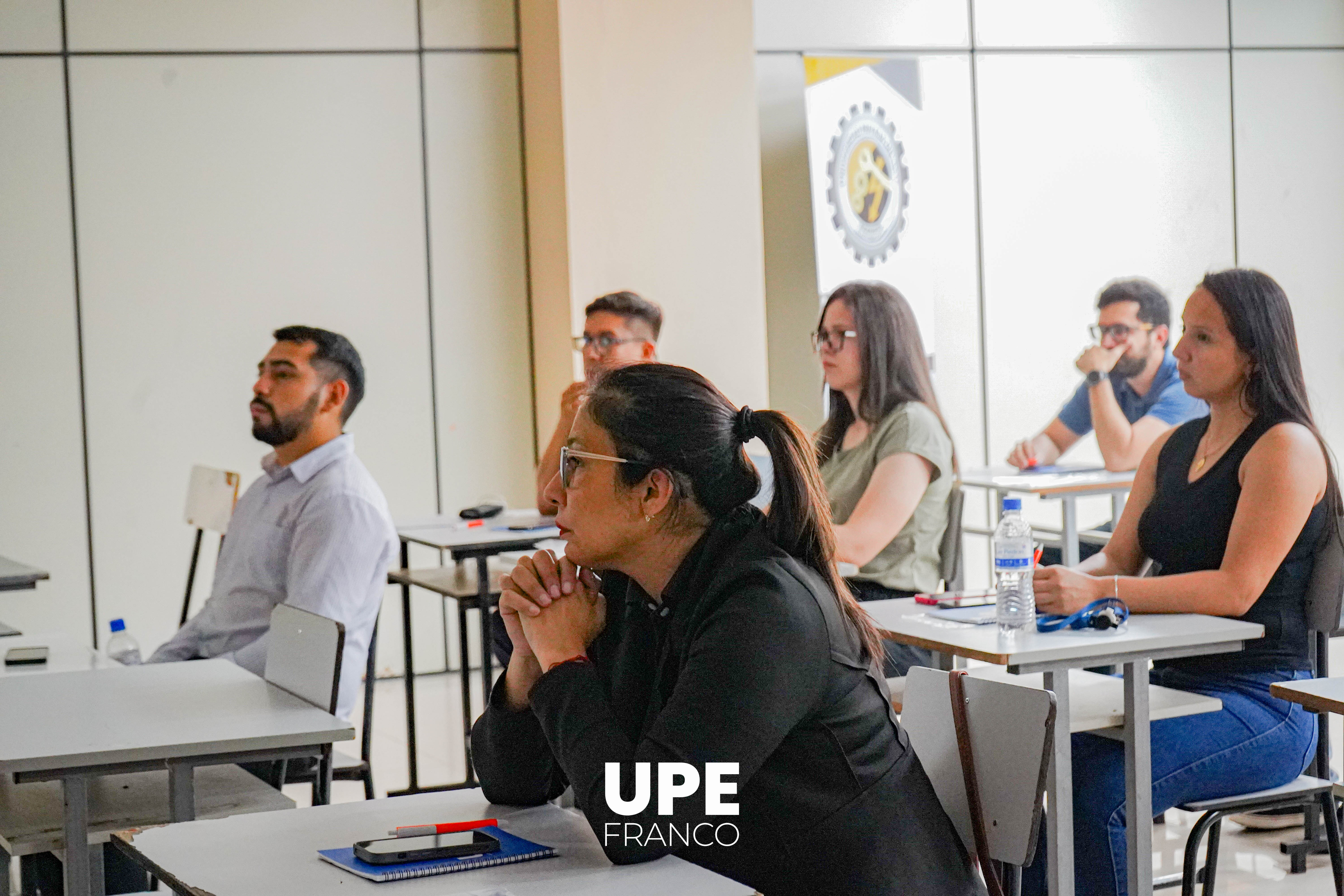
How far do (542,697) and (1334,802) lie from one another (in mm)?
1810

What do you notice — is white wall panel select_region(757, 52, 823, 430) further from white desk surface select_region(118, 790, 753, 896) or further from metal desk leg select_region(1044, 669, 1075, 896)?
white desk surface select_region(118, 790, 753, 896)

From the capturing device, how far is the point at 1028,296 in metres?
6.79

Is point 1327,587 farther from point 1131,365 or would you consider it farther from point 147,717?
point 1131,365

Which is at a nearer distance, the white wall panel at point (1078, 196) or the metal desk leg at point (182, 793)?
the metal desk leg at point (182, 793)

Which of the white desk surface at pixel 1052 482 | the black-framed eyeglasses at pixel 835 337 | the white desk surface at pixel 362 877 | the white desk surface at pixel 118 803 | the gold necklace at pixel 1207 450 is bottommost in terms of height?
the white desk surface at pixel 118 803

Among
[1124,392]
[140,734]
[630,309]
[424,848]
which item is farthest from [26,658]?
Answer: [1124,392]

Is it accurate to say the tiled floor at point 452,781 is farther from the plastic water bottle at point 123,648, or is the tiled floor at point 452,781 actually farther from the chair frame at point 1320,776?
the plastic water bottle at point 123,648

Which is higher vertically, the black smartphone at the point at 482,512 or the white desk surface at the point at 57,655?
the black smartphone at the point at 482,512

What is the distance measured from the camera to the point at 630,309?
4766 mm

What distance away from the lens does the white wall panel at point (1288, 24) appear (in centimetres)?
714

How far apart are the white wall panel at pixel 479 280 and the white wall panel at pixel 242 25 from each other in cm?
23

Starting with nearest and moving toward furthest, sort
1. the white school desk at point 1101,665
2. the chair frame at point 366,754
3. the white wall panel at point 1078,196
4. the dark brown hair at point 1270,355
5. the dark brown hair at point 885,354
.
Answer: the white school desk at point 1101,665 → the dark brown hair at point 1270,355 → the chair frame at point 366,754 → the dark brown hair at point 885,354 → the white wall panel at point 1078,196

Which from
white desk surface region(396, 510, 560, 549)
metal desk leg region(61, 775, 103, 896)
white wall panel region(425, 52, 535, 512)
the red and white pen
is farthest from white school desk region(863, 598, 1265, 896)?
white wall panel region(425, 52, 535, 512)

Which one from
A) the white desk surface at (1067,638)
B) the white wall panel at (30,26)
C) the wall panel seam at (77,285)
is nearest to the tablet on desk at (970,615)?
the white desk surface at (1067,638)
